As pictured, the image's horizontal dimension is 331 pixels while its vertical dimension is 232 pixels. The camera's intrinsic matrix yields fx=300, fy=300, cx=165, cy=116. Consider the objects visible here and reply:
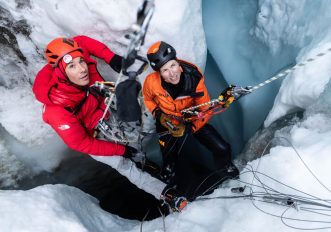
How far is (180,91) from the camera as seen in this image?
2918mm

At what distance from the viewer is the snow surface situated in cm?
233

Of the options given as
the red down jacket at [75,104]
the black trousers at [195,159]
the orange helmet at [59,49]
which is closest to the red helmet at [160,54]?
the red down jacket at [75,104]

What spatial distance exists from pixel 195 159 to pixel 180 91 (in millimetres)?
2423

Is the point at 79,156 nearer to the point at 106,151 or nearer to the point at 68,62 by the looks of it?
the point at 106,151

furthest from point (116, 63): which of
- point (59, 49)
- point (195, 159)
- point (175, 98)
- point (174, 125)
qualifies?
point (195, 159)

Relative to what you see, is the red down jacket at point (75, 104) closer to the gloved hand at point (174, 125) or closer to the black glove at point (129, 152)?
the black glove at point (129, 152)

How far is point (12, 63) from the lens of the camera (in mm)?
3486

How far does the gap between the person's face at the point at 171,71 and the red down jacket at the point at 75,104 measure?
62cm

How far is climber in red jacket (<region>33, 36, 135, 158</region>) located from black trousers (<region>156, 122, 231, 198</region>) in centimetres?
97

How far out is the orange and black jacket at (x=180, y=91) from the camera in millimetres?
2867

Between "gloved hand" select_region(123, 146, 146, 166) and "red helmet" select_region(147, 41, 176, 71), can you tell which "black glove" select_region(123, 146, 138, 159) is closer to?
"gloved hand" select_region(123, 146, 146, 166)

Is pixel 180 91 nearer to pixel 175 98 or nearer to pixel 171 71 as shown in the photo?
pixel 175 98

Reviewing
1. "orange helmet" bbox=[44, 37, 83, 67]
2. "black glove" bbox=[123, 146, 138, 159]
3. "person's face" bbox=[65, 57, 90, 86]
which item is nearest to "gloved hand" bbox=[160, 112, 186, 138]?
"black glove" bbox=[123, 146, 138, 159]

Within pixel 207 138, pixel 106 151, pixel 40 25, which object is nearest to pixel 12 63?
pixel 40 25
